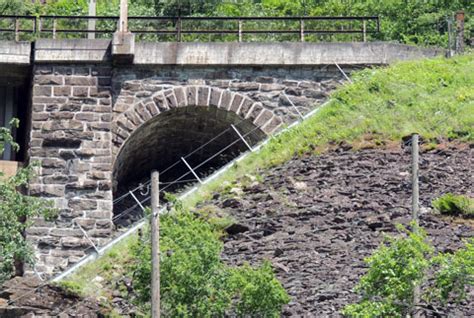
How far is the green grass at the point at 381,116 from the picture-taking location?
35312 mm

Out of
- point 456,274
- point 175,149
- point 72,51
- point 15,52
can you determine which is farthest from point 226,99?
point 456,274

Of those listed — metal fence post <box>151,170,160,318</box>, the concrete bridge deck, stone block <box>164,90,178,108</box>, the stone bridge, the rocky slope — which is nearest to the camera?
metal fence post <box>151,170,160,318</box>

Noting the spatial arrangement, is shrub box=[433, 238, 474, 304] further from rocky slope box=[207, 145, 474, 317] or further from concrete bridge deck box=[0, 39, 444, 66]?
concrete bridge deck box=[0, 39, 444, 66]

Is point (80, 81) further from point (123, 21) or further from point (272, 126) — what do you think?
point (272, 126)

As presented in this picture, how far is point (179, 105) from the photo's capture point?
37.8 meters

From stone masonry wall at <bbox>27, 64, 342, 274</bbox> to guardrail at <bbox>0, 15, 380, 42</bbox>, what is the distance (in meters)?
1.15

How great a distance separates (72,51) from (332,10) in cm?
1071

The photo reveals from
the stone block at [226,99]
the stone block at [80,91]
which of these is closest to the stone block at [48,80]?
the stone block at [80,91]

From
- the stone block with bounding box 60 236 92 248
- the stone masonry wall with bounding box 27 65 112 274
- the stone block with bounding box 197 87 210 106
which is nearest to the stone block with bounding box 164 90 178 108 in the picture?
the stone block with bounding box 197 87 210 106

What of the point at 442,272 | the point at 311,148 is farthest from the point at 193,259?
the point at 311,148

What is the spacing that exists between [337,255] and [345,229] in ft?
3.88

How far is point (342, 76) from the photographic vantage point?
3866 centimetres

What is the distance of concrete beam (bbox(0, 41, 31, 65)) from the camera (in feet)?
125

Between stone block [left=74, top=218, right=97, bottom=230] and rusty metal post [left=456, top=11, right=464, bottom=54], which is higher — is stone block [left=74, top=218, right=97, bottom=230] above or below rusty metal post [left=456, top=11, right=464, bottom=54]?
below
